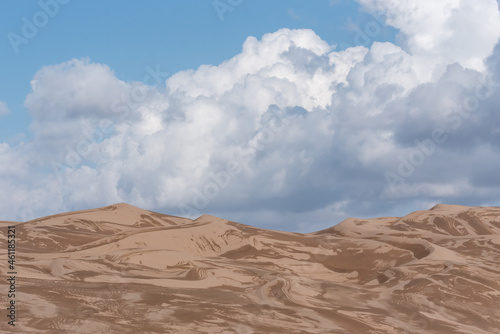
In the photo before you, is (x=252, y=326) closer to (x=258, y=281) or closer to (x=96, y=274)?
(x=258, y=281)

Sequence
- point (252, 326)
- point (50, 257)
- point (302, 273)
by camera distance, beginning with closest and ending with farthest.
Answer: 1. point (252, 326)
2. point (50, 257)
3. point (302, 273)

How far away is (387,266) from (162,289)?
86.2 feet

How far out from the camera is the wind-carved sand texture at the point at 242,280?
119ft

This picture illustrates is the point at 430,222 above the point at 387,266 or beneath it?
above

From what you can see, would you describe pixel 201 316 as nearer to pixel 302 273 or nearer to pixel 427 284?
pixel 427 284

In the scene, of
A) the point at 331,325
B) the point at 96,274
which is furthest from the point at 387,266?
the point at 96,274

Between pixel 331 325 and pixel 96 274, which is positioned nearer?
pixel 331 325

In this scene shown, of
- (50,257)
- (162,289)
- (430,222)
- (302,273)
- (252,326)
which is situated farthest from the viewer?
(430,222)

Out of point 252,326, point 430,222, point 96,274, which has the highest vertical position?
point 430,222

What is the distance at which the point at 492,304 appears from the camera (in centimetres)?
4759

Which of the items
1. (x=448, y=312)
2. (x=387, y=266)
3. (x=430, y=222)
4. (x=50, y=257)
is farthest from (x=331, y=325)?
(x=430, y=222)

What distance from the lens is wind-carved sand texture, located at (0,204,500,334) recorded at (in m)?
36.2

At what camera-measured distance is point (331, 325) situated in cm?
3762

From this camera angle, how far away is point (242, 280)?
2000 inches
